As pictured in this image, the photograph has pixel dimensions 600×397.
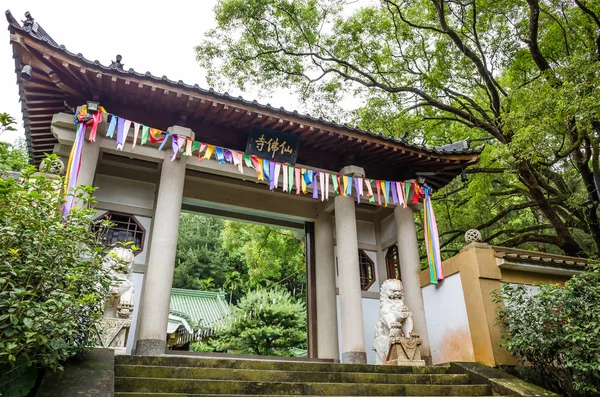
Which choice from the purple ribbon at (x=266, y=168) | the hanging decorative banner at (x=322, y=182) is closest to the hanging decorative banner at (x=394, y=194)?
the hanging decorative banner at (x=322, y=182)

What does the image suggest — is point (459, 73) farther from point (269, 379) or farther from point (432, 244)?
point (269, 379)

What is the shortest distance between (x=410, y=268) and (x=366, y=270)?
1326mm

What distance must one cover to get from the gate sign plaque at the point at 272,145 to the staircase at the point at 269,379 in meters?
3.45

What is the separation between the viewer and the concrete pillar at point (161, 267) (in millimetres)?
5555

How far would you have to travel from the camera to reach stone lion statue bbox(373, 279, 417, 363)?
6.39 meters

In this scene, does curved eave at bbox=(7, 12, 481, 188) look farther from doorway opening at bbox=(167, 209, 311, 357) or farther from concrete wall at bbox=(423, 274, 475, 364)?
concrete wall at bbox=(423, 274, 475, 364)

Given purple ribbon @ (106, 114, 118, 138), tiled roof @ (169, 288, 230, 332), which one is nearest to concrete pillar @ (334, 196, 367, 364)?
purple ribbon @ (106, 114, 118, 138)

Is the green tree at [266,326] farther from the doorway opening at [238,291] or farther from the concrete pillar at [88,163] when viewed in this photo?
the concrete pillar at [88,163]

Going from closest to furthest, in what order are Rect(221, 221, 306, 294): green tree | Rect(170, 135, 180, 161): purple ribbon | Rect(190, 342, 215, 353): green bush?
1. Rect(170, 135, 180, 161): purple ribbon
2. Rect(221, 221, 306, 294): green tree
3. Rect(190, 342, 215, 353): green bush

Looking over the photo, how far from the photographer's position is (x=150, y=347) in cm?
550

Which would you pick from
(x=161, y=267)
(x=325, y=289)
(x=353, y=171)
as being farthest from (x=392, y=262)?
(x=161, y=267)

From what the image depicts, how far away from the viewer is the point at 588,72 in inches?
259

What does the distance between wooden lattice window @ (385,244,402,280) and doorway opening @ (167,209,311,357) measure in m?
1.73

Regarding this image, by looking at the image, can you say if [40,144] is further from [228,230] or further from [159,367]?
[228,230]
